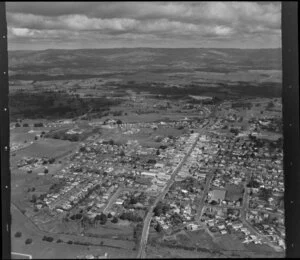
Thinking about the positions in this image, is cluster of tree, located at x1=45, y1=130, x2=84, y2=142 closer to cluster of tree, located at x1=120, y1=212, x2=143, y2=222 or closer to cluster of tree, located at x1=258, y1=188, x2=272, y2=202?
cluster of tree, located at x1=120, y1=212, x2=143, y2=222

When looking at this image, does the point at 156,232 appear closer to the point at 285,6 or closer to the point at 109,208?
the point at 109,208

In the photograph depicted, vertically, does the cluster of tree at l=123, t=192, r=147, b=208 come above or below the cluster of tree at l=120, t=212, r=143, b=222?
above

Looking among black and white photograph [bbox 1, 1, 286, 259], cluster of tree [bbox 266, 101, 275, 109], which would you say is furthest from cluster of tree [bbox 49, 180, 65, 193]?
cluster of tree [bbox 266, 101, 275, 109]

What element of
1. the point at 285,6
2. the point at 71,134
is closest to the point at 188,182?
the point at 71,134

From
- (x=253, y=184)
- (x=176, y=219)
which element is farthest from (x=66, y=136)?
(x=253, y=184)

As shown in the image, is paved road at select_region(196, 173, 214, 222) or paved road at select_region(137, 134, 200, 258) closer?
paved road at select_region(137, 134, 200, 258)

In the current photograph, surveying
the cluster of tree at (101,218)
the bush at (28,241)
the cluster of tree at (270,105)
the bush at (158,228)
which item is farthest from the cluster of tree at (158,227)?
the cluster of tree at (270,105)

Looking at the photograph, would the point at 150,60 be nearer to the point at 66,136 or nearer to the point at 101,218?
the point at 66,136
